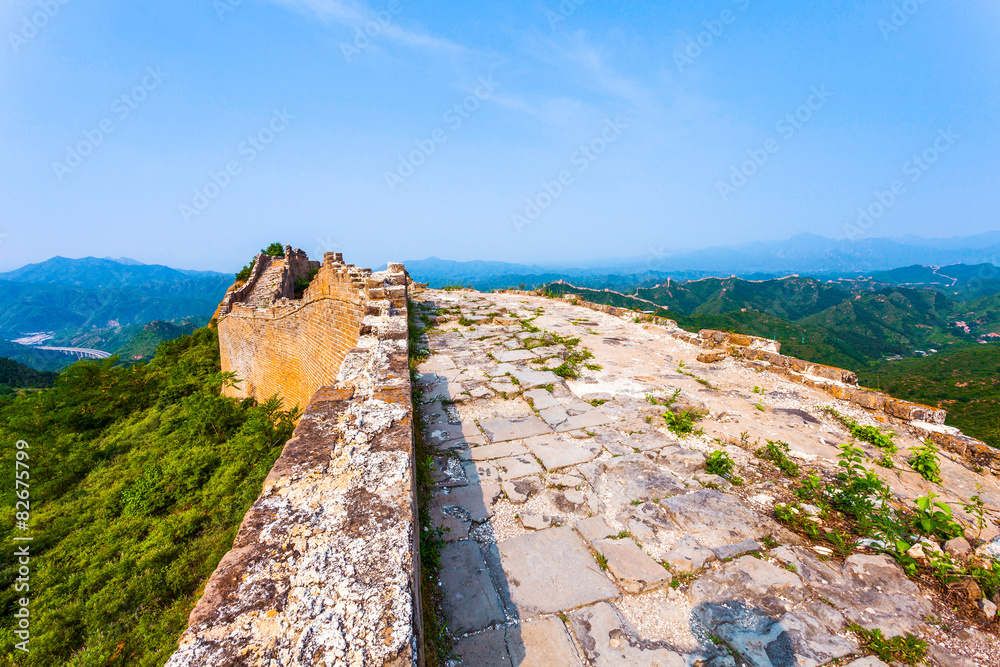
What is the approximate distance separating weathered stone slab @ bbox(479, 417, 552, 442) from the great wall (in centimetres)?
3

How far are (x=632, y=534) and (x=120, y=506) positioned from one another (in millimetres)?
8574

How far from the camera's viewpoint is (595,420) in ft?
13.1

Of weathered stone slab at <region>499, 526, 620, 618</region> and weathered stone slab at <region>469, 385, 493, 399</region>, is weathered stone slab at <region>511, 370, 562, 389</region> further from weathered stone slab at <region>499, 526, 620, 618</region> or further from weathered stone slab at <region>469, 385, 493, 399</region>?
weathered stone slab at <region>499, 526, 620, 618</region>

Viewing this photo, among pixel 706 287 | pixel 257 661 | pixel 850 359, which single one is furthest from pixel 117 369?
pixel 706 287

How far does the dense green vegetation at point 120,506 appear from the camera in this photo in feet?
12.3

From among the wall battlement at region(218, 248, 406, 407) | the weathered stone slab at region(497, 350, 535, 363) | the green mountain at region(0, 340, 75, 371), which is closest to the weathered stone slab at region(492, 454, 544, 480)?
the weathered stone slab at region(497, 350, 535, 363)

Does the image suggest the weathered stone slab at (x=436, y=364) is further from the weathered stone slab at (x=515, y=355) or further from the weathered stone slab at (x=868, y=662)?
the weathered stone slab at (x=868, y=662)

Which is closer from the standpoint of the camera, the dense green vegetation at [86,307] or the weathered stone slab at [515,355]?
the weathered stone slab at [515,355]

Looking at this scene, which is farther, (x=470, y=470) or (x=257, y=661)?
(x=470, y=470)

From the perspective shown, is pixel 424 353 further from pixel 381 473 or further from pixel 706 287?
pixel 706 287

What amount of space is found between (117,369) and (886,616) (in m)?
20.3

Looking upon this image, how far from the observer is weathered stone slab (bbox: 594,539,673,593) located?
6.86 ft

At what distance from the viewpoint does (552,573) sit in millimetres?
2168

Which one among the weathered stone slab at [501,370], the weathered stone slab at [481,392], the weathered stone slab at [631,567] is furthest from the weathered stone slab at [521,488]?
the weathered stone slab at [501,370]
